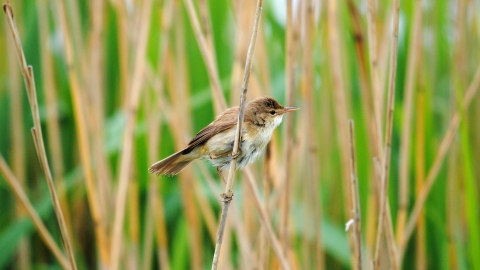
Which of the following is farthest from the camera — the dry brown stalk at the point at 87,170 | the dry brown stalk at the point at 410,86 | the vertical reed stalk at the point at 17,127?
the vertical reed stalk at the point at 17,127

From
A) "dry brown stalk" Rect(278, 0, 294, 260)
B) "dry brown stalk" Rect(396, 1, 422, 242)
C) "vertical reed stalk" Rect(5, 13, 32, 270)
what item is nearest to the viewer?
"dry brown stalk" Rect(278, 0, 294, 260)

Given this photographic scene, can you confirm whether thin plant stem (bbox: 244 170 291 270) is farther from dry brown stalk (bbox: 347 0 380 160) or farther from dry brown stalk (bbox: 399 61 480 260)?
dry brown stalk (bbox: 399 61 480 260)

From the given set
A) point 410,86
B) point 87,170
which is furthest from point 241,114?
point 87,170

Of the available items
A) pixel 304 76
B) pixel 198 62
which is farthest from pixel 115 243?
pixel 198 62

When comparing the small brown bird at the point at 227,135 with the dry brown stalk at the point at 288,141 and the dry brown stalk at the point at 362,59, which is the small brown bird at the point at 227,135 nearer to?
the dry brown stalk at the point at 288,141

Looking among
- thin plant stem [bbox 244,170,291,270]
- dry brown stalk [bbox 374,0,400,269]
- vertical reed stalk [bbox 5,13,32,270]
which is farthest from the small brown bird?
vertical reed stalk [bbox 5,13,32,270]

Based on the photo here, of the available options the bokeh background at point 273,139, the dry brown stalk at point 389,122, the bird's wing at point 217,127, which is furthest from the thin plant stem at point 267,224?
the dry brown stalk at point 389,122
